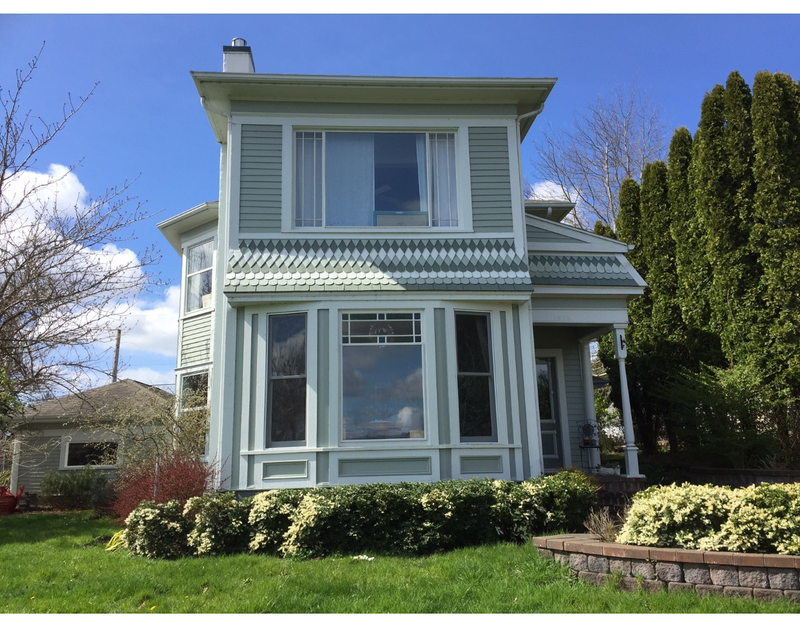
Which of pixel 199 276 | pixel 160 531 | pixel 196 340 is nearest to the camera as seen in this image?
pixel 160 531

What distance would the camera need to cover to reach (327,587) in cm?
590

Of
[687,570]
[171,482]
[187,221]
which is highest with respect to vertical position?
[187,221]

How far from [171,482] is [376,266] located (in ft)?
13.8

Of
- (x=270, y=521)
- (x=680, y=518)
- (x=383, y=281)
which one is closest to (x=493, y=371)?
(x=383, y=281)

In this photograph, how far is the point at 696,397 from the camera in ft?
39.7

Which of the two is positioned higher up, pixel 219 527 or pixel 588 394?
pixel 588 394

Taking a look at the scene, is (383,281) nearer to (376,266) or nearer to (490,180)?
(376,266)

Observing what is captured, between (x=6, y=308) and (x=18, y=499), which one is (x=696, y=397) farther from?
(x=18, y=499)

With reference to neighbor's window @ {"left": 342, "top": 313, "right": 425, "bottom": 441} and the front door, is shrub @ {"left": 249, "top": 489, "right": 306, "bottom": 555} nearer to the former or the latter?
neighbor's window @ {"left": 342, "top": 313, "right": 425, "bottom": 441}

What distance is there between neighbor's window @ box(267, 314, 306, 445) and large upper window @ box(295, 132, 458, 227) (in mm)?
1732

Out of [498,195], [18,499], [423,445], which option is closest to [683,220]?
[498,195]

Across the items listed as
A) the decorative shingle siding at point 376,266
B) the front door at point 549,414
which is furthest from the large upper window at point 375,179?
the front door at point 549,414

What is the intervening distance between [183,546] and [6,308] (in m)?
4.04

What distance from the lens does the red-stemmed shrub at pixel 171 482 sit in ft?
29.3
